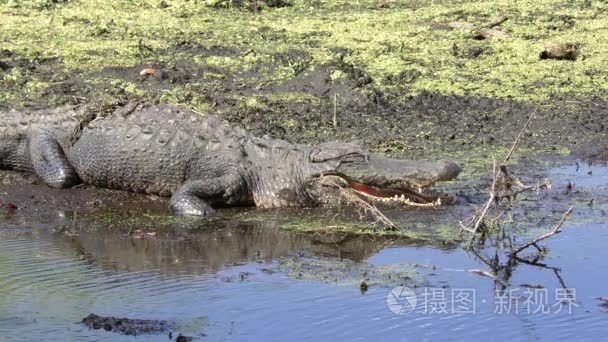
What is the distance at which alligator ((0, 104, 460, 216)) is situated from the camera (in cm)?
751

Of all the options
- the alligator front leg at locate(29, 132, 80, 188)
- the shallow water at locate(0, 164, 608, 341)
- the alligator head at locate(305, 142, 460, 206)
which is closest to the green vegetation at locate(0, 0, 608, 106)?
the alligator front leg at locate(29, 132, 80, 188)

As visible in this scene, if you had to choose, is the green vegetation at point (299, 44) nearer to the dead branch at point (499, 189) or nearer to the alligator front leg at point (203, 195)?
the alligator front leg at point (203, 195)

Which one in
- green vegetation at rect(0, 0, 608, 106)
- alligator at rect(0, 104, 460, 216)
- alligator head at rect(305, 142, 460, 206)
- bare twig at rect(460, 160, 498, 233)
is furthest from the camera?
green vegetation at rect(0, 0, 608, 106)

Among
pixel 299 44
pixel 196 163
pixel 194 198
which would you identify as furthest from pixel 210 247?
pixel 299 44

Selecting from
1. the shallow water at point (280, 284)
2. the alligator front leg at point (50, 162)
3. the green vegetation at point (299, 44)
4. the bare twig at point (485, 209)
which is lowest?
the shallow water at point (280, 284)

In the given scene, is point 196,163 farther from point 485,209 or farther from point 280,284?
point 485,209

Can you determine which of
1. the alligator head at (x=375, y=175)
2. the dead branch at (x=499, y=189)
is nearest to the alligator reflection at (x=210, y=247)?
the dead branch at (x=499, y=189)

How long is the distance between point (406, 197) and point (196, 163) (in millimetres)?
1471

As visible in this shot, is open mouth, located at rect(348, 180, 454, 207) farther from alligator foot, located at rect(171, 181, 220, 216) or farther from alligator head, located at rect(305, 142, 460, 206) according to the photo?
alligator foot, located at rect(171, 181, 220, 216)

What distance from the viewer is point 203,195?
7543 millimetres

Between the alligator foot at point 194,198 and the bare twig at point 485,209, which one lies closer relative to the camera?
the bare twig at point 485,209

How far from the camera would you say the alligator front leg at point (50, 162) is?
8023 mm

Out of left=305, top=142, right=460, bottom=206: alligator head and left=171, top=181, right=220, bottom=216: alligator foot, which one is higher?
left=305, top=142, right=460, bottom=206: alligator head

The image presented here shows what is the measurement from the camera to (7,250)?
21.1ft
